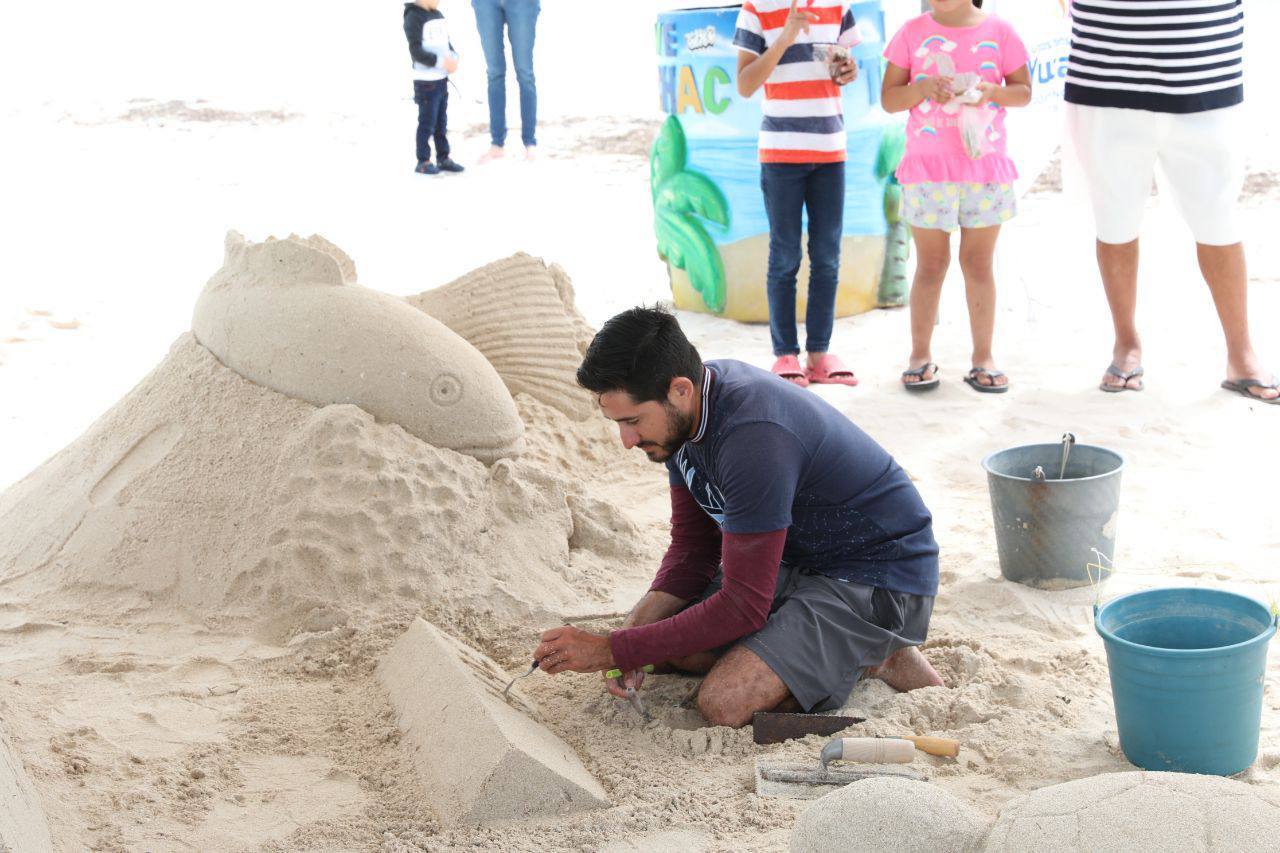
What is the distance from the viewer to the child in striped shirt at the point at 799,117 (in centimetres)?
454

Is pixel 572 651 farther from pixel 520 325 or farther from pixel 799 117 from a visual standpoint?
pixel 799 117

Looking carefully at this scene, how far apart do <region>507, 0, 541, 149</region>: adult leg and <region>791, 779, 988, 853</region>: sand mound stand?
7901 millimetres

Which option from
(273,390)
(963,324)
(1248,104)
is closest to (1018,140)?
(963,324)

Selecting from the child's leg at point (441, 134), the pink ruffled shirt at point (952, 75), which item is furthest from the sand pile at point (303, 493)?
the child's leg at point (441, 134)

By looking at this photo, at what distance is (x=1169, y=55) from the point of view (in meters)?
4.27

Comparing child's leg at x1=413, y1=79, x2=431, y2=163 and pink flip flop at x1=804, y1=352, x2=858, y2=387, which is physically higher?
child's leg at x1=413, y1=79, x2=431, y2=163

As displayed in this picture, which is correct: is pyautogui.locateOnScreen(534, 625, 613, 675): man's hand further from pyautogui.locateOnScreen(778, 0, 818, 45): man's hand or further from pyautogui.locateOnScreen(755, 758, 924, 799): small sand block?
pyautogui.locateOnScreen(778, 0, 818, 45): man's hand

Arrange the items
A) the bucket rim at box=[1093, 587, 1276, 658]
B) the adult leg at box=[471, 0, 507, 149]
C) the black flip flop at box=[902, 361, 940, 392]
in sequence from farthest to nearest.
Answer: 1. the adult leg at box=[471, 0, 507, 149]
2. the black flip flop at box=[902, 361, 940, 392]
3. the bucket rim at box=[1093, 587, 1276, 658]

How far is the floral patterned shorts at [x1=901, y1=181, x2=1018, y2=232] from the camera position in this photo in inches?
177

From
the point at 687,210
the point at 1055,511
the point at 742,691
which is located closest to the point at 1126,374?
the point at 1055,511

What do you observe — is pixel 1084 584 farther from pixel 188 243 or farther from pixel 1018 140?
pixel 188 243

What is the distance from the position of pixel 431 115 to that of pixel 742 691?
751cm

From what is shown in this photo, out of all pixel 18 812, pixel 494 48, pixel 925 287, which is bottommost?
pixel 18 812

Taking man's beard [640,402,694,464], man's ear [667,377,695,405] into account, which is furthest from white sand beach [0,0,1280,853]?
man's ear [667,377,695,405]
